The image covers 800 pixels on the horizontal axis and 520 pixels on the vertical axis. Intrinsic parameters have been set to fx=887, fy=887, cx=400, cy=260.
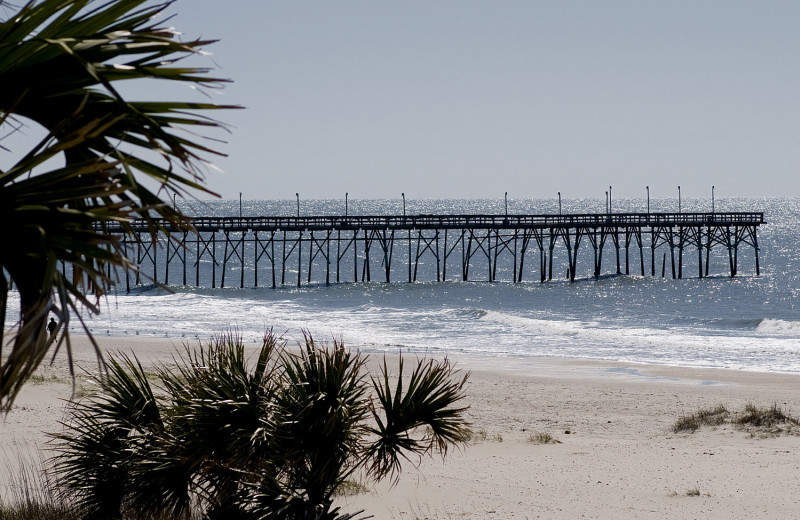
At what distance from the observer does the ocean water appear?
2588 centimetres

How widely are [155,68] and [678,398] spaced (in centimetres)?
1441

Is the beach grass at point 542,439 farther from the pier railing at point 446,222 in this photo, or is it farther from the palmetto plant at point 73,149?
the pier railing at point 446,222

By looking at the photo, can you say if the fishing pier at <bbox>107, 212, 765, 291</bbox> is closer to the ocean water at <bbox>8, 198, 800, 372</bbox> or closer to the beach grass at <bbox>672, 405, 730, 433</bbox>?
the ocean water at <bbox>8, 198, 800, 372</bbox>

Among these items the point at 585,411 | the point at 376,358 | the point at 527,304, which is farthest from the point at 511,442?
the point at 527,304

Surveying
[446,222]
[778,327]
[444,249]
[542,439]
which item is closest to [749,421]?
[542,439]

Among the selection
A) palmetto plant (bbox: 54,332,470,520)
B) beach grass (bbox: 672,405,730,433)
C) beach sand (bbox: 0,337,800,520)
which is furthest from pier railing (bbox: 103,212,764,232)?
palmetto plant (bbox: 54,332,470,520)

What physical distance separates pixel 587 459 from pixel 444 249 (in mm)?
44553

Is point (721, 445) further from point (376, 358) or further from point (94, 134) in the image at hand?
point (376, 358)

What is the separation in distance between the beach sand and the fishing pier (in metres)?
21.7

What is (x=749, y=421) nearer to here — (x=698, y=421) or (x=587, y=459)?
(x=698, y=421)

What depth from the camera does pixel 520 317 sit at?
36.8 metres

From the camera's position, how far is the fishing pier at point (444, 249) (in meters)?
46.7

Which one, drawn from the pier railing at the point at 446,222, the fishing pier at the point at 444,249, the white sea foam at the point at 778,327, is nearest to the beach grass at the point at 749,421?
the white sea foam at the point at 778,327

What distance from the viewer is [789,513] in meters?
7.62
